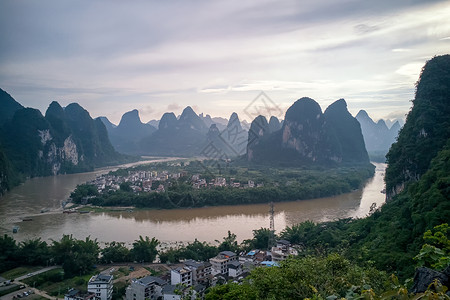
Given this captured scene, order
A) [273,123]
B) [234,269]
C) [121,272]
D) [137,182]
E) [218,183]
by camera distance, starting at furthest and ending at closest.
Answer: [273,123], [137,182], [218,183], [121,272], [234,269]

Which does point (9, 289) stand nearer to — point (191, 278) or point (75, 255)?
point (75, 255)

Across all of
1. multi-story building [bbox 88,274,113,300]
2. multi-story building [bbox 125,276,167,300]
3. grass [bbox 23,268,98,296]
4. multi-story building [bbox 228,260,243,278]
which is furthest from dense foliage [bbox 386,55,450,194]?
grass [bbox 23,268,98,296]

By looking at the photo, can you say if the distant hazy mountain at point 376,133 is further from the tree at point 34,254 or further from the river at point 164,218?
the tree at point 34,254

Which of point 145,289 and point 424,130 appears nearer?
point 145,289

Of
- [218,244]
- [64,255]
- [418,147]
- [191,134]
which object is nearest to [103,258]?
[64,255]

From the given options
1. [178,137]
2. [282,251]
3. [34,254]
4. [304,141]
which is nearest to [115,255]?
[34,254]

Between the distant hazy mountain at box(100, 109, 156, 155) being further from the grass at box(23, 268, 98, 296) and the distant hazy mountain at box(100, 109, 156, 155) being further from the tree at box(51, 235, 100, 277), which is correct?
the grass at box(23, 268, 98, 296)
